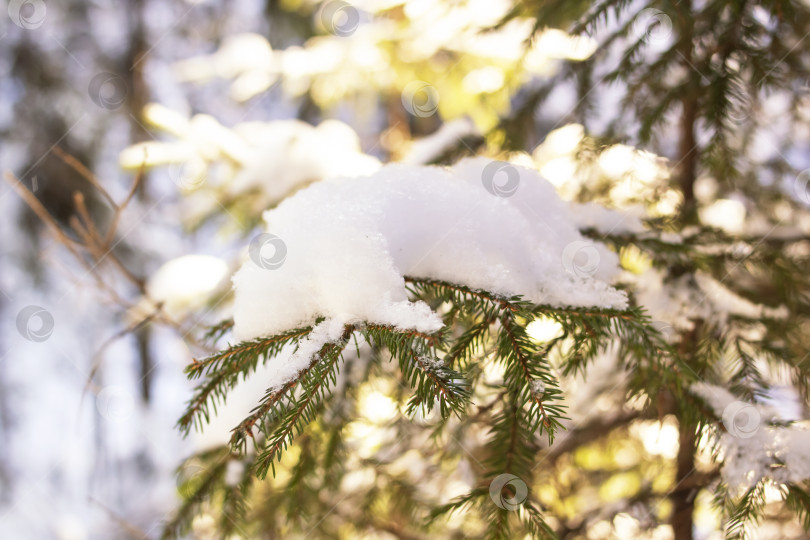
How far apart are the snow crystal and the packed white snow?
34cm

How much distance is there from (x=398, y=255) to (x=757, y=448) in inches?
27.5

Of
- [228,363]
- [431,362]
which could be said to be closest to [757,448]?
[431,362]

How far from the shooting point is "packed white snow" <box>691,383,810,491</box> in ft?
2.66

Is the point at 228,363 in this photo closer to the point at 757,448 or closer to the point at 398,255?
the point at 398,255

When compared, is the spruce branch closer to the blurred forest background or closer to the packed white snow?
the blurred forest background

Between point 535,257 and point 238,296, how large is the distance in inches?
20.2

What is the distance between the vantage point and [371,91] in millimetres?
3119

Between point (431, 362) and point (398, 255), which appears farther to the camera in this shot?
point (398, 255)

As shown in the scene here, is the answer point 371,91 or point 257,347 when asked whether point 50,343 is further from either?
point 257,347

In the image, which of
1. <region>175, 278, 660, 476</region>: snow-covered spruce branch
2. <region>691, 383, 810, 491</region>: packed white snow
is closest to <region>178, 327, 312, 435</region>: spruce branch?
<region>175, 278, 660, 476</region>: snow-covered spruce branch

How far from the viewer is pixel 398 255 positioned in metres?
0.81

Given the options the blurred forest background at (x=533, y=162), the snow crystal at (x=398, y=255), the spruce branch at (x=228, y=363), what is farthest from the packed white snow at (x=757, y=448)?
the spruce branch at (x=228, y=363)

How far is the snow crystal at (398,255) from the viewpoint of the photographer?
2.36ft

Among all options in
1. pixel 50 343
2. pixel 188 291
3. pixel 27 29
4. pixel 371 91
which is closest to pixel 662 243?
pixel 188 291
